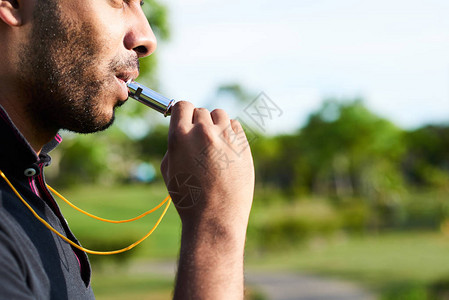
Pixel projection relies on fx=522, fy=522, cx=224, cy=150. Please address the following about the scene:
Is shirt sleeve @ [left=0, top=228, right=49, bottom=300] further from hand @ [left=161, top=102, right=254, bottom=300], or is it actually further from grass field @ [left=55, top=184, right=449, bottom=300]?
grass field @ [left=55, top=184, right=449, bottom=300]

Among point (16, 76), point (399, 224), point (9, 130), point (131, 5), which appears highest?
point (399, 224)

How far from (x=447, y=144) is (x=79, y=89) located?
7001 cm

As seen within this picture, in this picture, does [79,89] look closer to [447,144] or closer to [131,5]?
[131,5]

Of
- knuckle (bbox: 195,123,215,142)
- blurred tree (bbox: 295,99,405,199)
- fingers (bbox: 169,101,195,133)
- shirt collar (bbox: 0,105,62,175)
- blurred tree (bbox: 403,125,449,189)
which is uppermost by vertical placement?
blurred tree (bbox: 403,125,449,189)

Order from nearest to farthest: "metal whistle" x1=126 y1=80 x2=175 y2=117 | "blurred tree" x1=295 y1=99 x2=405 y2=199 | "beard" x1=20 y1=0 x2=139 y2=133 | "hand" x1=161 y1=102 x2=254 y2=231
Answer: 1. "hand" x1=161 y1=102 x2=254 y2=231
2. "beard" x1=20 y1=0 x2=139 y2=133
3. "metal whistle" x1=126 y1=80 x2=175 y2=117
4. "blurred tree" x1=295 y1=99 x2=405 y2=199

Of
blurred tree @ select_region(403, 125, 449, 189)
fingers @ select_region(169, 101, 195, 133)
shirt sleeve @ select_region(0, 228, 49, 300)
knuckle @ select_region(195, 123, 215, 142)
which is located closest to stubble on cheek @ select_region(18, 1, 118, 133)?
fingers @ select_region(169, 101, 195, 133)

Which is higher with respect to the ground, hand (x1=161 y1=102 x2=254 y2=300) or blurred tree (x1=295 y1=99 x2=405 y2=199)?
blurred tree (x1=295 y1=99 x2=405 y2=199)

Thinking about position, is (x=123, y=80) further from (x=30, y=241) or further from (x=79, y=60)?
(x=30, y=241)

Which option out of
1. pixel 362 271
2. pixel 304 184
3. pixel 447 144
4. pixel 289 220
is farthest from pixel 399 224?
pixel 447 144

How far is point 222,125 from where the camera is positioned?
165cm

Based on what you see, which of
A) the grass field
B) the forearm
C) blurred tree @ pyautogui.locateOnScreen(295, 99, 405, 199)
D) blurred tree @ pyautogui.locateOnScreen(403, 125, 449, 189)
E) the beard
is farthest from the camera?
blurred tree @ pyautogui.locateOnScreen(403, 125, 449, 189)

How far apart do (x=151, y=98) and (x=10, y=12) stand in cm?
58

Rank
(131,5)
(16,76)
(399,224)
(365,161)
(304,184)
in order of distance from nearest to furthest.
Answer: (16,76)
(131,5)
(399,224)
(365,161)
(304,184)

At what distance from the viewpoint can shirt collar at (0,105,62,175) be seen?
1.58 m
